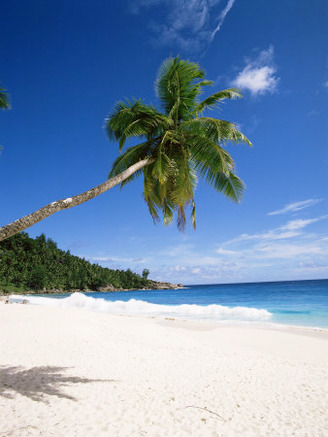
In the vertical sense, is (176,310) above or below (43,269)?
below

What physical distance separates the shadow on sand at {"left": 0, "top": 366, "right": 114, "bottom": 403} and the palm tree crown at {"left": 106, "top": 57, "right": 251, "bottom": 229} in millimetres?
5005

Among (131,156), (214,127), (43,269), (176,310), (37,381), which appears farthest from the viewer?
(43,269)

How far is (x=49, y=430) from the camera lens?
10.9 ft

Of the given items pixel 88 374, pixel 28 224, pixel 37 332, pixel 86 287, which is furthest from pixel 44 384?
pixel 86 287

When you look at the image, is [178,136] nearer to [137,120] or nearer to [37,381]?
[137,120]

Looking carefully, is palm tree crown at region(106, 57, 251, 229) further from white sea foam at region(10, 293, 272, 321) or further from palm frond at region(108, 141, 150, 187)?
white sea foam at region(10, 293, 272, 321)

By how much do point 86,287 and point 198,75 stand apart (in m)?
72.7

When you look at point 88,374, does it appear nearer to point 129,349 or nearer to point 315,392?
point 129,349

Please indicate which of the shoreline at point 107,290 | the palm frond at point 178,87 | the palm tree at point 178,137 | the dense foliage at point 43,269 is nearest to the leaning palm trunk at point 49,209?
the palm tree at point 178,137

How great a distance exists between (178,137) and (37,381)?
6.50 metres

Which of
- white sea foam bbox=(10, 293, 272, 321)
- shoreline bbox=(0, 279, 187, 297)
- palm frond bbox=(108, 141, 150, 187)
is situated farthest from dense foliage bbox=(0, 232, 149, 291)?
palm frond bbox=(108, 141, 150, 187)

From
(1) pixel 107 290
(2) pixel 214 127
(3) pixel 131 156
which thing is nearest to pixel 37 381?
(3) pixel 131 156

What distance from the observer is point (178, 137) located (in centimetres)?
746

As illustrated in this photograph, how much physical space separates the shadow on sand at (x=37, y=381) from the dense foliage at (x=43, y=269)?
50.7 m
